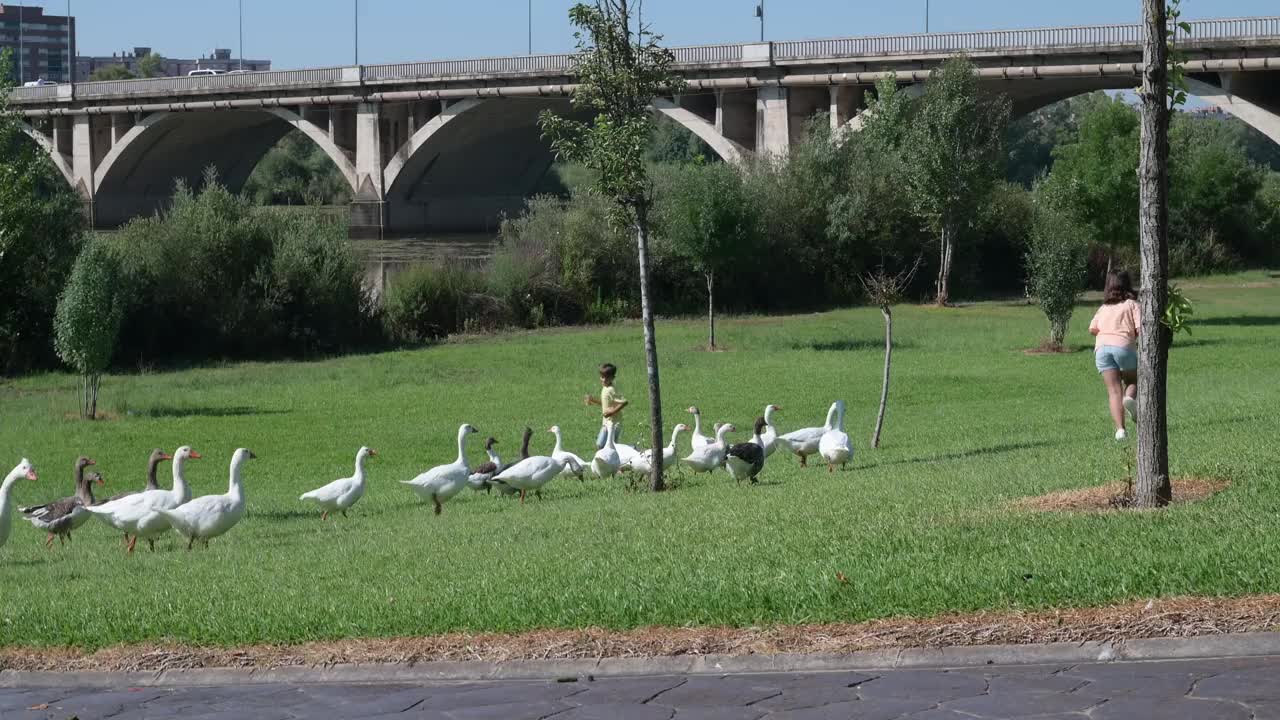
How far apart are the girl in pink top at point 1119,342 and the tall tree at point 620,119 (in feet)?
16.0

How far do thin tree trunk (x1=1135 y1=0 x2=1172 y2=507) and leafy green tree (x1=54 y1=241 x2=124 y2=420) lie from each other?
74.1ft

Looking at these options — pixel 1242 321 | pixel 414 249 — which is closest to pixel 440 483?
pixel 1242 321

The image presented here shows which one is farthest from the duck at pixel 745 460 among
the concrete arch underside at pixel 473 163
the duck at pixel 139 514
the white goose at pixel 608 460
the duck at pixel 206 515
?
the concrete arch underside at pixel 473 163

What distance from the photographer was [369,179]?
72375mm

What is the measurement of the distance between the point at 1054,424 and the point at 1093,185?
2762cm

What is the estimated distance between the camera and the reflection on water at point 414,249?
58.8 meters

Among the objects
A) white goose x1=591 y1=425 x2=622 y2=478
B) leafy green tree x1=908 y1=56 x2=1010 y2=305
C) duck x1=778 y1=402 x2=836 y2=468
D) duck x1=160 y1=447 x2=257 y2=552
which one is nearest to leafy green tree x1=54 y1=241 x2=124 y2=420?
white goose x1=591 y1=425 x2=622 y2=478

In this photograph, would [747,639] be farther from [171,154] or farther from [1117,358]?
[171,154]

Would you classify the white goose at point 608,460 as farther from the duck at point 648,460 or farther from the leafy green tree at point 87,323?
the leafy green tree at point 87,323

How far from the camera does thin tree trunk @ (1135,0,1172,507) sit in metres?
10.3

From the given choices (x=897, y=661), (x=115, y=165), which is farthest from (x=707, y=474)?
(x=115, y=165)

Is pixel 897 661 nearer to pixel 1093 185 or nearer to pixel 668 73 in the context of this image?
pixel 668 73

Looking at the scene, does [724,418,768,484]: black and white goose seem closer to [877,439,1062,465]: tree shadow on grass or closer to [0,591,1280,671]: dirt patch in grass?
[877,439,1062,465]: tree shadow on grass

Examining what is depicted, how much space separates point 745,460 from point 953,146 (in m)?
34.4
